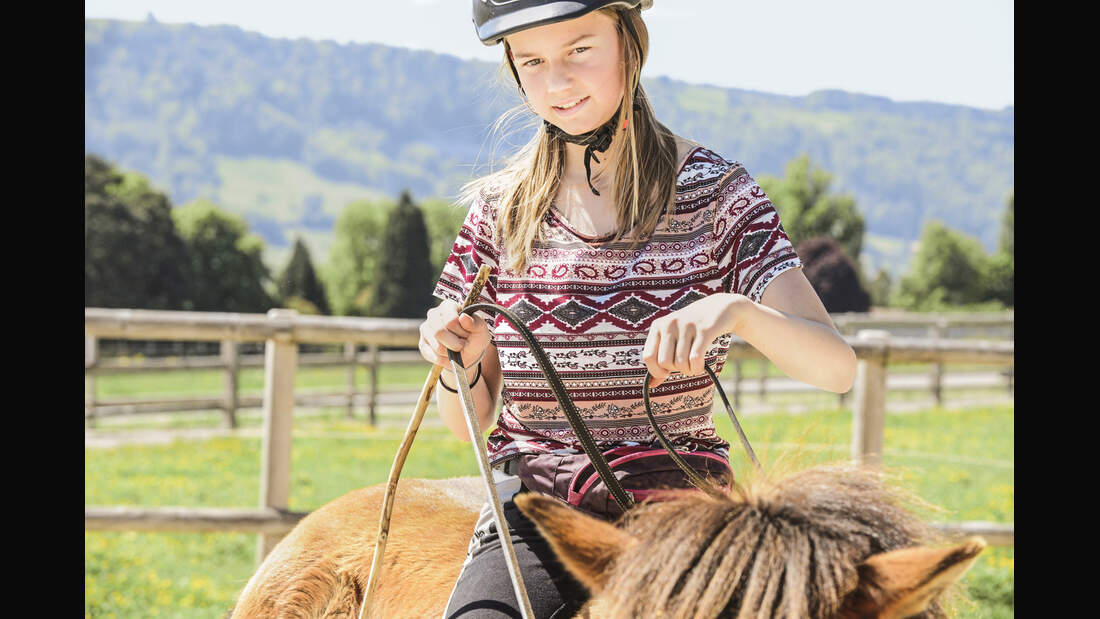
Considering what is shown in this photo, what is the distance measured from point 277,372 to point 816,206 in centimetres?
5160

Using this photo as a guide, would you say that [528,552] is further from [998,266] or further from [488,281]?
[998,266]

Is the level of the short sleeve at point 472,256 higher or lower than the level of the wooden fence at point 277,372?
higher

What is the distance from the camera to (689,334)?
1.22 meters

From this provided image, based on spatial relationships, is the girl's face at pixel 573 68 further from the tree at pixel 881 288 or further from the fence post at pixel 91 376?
the tree at pixel 881 288

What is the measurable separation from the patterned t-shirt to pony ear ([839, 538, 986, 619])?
546mm

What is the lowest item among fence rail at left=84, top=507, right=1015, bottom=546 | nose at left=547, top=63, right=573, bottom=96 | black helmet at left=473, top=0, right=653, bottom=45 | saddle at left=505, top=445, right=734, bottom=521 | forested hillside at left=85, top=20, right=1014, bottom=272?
fence rail at left=84, top=507, right=1015, bottom=546

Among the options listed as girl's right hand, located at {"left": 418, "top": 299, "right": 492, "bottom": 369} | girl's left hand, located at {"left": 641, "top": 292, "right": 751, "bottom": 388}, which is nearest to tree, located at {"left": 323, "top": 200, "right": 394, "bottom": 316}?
girl's right hand, located at {"left": 418, "top": 299, "right": 492, "bottom": 369}

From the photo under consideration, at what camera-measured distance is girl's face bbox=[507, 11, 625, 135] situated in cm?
151

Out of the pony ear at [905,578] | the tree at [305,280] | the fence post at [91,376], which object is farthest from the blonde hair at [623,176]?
the tree at [305,280]

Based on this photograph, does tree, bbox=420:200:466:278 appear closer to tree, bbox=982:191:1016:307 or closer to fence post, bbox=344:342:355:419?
tree, bbox=982:191:1016:307

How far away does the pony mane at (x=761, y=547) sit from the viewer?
100cm

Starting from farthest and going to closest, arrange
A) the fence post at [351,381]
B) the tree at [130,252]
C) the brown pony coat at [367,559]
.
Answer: the tree at [130,252], the fence post at [351,381], the brown pony coat at [367,559]

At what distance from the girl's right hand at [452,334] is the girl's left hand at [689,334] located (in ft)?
1.36

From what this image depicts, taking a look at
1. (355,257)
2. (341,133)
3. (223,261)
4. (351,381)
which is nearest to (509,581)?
(351,381)
